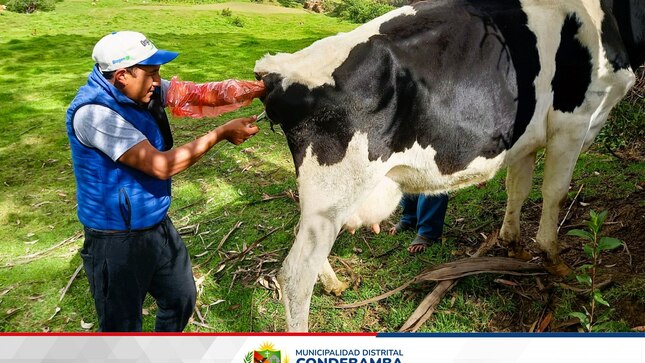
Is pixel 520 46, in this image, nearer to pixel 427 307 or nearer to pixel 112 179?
pixel 427 307

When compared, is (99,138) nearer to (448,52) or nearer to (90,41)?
(448,52)

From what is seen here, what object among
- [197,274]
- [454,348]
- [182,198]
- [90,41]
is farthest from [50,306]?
[90,41]

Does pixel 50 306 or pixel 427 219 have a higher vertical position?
pixel 427 219

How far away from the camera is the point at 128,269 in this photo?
269 centimetres

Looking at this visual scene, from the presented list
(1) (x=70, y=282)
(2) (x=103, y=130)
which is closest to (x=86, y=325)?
(1) (x=70, y=282)

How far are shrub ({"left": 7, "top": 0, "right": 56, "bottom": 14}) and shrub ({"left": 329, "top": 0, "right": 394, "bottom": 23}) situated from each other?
864cm

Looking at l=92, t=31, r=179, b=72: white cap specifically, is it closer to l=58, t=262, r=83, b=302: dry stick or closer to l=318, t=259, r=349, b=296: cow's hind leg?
l=318, t=259, r=349, b=296: cow's hind leg

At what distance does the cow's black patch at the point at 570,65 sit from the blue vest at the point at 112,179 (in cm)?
240

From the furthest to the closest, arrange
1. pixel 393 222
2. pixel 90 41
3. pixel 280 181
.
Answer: pixel 90 41 → pixel 280 181 → pixel 393 222

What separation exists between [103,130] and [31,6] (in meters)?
16.4

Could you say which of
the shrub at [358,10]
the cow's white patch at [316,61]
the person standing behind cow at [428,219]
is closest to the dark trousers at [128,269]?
the cow's white patch at [316,61]

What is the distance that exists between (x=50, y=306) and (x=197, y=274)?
3.55ft

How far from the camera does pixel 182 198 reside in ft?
18.4

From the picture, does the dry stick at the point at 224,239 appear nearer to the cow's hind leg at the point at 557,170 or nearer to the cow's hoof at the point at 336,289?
the cow's hoof at the point at 336,289
